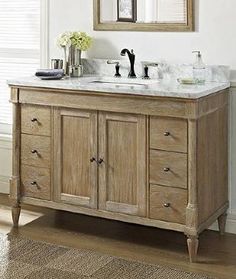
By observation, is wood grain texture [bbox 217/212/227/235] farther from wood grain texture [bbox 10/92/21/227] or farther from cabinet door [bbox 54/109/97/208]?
wood grain texture [bbox 10/92/21/227]

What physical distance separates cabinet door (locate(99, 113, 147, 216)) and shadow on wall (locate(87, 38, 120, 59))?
0.67m

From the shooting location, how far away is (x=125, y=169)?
3.76m

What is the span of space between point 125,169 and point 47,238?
0.66 metres

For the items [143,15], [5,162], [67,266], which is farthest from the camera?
[5,162]

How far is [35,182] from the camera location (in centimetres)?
407

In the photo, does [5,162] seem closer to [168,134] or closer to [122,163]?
[122,163]

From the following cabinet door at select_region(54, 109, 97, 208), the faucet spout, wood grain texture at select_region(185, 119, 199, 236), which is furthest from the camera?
the faucet spout

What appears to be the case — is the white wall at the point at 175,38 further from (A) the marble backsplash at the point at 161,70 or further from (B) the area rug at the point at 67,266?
(B) the area rug at the point at 67,266

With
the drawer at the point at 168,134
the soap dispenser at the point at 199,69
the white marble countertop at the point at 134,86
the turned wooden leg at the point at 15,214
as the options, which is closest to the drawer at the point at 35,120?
the white marble countertop at the point at 134,86

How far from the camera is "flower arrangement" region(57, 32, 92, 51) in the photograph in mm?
4191

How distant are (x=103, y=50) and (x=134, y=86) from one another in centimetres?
65

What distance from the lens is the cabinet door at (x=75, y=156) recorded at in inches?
152

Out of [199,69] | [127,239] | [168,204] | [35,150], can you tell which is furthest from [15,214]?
[199,69]

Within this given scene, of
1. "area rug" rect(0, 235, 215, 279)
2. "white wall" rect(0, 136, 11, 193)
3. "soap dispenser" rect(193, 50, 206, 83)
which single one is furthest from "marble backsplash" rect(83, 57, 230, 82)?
"area rug" rect(0, 235, 215, 279)
